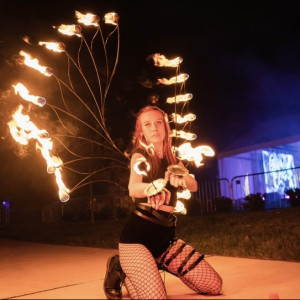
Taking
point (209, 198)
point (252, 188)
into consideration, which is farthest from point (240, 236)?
point (209, 198)

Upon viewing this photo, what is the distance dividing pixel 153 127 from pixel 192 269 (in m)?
1.38

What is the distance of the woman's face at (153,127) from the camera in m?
3.73

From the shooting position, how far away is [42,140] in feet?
14.1

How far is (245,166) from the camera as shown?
16516 mm

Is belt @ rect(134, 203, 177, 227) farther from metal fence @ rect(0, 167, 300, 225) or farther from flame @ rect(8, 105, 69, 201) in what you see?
metal fence @ rect(0, 167, 300, 225)

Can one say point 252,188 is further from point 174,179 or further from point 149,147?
point 174,179

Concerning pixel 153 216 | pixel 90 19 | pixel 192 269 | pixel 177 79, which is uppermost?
pixel 90 19

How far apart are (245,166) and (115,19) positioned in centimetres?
1274

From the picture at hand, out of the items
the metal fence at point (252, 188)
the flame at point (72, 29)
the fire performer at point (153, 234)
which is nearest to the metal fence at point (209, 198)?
the metal fence at point (252, 188)

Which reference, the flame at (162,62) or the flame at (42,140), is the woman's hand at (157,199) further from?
the flame at (162,62)

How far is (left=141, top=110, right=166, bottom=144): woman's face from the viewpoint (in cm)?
373

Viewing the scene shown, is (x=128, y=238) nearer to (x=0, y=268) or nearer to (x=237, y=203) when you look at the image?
(x=0, y=268)

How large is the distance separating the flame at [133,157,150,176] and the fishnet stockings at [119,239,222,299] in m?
0.64

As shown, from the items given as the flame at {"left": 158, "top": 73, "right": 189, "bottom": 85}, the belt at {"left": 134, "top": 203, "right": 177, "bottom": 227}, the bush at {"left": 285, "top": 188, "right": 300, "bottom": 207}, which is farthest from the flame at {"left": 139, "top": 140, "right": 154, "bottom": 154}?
the bush at {"left": 285, "top": 188, "right": 300, "bottom": 207}
